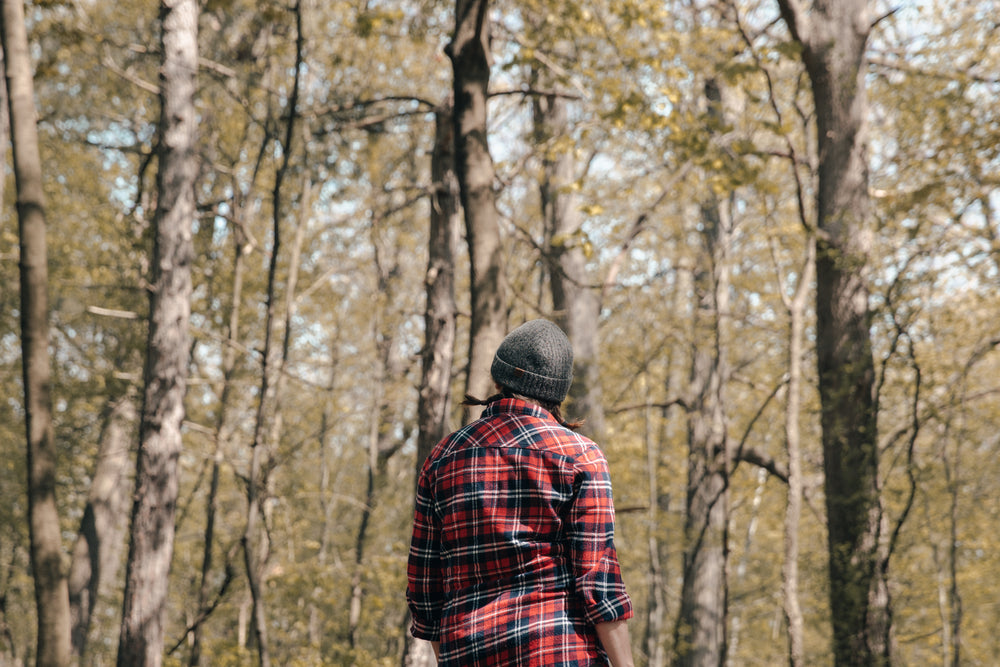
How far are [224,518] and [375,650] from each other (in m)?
4.19

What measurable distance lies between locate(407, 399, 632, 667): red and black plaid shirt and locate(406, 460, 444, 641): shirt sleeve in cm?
9

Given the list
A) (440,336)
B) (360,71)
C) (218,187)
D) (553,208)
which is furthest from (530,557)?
(218,187)

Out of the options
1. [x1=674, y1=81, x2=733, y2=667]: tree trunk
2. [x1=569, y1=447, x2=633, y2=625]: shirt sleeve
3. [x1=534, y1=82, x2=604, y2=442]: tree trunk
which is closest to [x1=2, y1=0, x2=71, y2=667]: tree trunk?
[x1=569, y1=447, x2=633, y2=625]: shirt sleeve

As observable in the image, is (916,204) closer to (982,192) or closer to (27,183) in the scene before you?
(982,192)

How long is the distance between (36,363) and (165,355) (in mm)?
3929

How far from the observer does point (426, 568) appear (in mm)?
2098

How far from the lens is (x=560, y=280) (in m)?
8.46

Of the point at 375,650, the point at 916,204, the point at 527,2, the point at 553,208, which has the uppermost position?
the point at 527,2

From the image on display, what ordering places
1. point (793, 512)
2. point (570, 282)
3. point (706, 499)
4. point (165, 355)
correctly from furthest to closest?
1. point (706, 499)
2. point (570, 282)
3. point (165, 355)
4. point (793, 512)

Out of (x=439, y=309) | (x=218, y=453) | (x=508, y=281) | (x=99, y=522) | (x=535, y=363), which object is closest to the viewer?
(x=535, y=363)

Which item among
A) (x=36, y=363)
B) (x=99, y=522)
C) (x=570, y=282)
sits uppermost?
(x=570, y=282)

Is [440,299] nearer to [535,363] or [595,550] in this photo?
[535,363]

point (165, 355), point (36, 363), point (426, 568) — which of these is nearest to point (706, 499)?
point (165, 355)

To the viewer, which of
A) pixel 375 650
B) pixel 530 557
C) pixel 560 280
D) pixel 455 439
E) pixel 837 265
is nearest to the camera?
pixel 530 557
